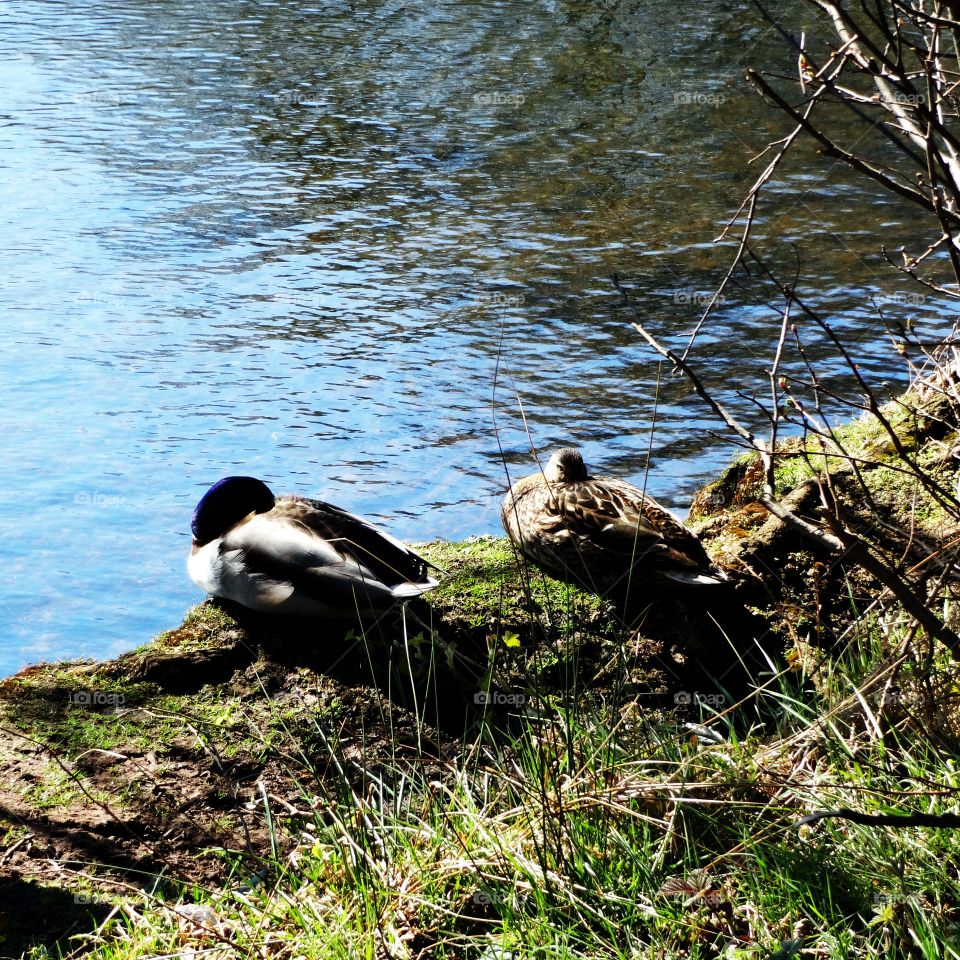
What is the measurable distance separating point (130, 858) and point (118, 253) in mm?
9257

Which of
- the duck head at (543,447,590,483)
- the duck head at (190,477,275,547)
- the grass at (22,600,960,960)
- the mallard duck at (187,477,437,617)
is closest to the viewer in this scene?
the grass at (22,600,960,960)

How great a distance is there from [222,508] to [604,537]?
5.81 feet

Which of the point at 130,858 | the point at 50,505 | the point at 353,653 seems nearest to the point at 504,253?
the point at 50,505

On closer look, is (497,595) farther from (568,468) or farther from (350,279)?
(350,279)

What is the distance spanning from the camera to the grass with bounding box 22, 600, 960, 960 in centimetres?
304

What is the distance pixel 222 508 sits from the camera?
5672mm

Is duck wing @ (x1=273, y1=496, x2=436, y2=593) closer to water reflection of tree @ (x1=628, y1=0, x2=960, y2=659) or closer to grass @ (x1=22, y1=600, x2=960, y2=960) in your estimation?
grass @ (x1=22, y1=600, x2=960, y2=960)

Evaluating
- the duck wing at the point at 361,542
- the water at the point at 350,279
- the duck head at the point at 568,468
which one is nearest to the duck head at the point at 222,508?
the duck wing at the point at 361,542

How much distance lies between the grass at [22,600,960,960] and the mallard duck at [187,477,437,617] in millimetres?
1243

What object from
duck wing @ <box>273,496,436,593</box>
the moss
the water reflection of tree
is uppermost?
the water reflection of tree

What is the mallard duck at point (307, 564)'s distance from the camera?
4.98 m

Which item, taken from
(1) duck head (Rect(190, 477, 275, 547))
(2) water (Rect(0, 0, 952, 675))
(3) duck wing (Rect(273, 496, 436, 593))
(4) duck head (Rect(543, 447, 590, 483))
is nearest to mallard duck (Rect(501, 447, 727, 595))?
(4) duck head (Rect(543, 447, 590, 483))

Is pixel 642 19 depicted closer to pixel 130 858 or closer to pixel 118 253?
pixel 118 253

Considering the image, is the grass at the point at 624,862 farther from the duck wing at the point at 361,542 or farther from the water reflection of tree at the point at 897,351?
the duck wing at the point at 361,542
